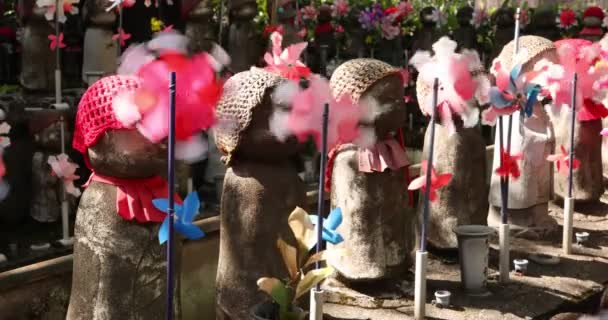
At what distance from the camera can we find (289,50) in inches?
123

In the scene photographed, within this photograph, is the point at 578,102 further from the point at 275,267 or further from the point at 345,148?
the point at 275,267

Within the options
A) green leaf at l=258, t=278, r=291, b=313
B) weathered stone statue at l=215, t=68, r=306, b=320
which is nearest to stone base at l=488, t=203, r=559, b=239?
weathered stone statue at l=215, t=68, r=306, b=320

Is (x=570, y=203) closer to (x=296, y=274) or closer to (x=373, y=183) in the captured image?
(x=373, y=183)

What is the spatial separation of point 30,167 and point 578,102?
102 inches

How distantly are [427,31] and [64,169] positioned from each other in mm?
Answer: 4321

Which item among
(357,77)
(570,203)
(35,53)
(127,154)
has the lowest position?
(570,203)

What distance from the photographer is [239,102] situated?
8.88 feet

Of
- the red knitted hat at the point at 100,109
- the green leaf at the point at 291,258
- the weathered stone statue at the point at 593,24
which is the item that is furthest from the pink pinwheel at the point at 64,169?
the weathered stone statue at the point at 593,24

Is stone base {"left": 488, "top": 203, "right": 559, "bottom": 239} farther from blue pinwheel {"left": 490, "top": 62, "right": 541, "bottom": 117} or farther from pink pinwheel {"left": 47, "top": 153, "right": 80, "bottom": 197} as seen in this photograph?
pink pinwheel {"left": 47, "top": 153, "right": 80, "bottom": 197}

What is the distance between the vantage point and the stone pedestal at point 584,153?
4.71 metres

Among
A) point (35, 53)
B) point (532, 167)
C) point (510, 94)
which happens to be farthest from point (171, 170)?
point (35, 53)

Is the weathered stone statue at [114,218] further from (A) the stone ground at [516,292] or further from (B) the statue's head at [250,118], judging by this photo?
(A) the stone ground at [516,292]

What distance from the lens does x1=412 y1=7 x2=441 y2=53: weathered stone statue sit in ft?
23.3

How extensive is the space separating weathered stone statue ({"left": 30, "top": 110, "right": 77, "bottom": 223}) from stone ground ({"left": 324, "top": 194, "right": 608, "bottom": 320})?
1.48 metres
